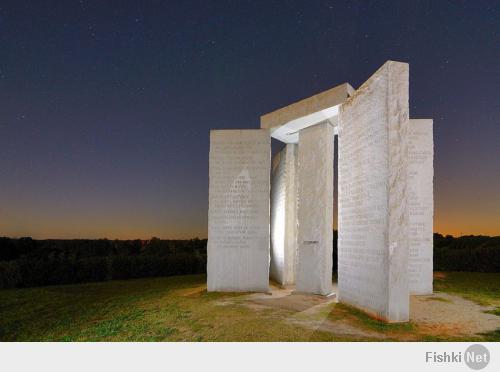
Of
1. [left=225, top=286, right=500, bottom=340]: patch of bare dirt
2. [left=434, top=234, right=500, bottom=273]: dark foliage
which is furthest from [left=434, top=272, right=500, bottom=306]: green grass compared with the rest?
[left=434, top=234, right=500, bottom=273]: dark foliage

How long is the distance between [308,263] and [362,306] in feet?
10.6

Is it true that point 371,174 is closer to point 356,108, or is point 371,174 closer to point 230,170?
point 356,108

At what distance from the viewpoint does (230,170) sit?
12477mm

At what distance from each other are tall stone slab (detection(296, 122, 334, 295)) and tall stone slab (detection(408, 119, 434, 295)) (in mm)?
2455

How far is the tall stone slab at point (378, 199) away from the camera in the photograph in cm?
766

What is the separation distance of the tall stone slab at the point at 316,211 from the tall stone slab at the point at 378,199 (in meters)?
1.70

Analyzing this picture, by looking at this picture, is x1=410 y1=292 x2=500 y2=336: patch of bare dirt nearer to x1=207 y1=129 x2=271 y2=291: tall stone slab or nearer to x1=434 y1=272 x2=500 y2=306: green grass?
x1=434 y1=272 x2=500 y2=306: green grass

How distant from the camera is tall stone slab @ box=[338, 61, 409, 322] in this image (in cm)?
766

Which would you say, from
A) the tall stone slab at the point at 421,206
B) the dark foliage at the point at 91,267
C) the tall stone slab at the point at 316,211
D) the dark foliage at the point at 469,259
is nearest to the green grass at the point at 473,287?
the tall stone slab at the point at 421,206

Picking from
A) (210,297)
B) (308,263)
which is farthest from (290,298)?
(210,297)

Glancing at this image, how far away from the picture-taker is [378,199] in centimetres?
817
